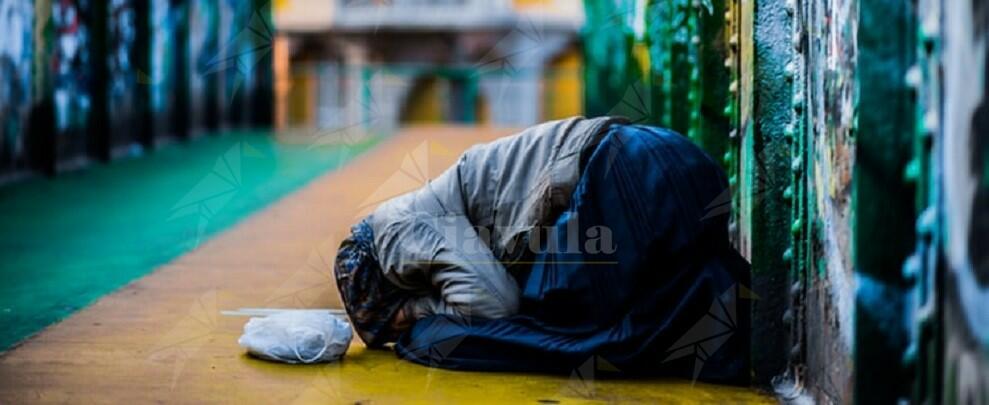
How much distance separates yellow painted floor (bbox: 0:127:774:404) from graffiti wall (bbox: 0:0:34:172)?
4.82 m

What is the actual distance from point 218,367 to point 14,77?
8.00 metres

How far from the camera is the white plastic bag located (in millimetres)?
5258

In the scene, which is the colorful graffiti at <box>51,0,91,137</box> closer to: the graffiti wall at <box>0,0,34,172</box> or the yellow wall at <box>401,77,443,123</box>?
the graffiti wall at <box>0,0,34,172</box>

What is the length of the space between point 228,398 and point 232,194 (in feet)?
25.0

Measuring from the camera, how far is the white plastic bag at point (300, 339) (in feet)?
17.3

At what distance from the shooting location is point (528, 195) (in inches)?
208

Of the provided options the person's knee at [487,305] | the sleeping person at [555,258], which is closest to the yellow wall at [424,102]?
the sleeping person at [555,258]

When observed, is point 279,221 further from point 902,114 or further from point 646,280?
point 902,114

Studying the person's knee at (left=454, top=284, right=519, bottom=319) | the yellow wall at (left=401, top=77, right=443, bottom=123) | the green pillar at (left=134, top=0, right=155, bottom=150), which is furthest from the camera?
the yellow wall at (left=401, top=77, right=443, bottom=123)

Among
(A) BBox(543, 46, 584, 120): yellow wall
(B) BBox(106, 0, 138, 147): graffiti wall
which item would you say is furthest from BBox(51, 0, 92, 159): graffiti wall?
(A) BBox(543, 46, 584, 120): yellow wall

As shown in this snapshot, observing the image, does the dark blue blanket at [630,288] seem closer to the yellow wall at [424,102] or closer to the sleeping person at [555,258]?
the sleeping person at [555,258]

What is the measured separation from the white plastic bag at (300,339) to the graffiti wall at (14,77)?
7.49 meters

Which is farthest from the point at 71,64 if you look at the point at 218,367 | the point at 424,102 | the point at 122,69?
the point at 424,102

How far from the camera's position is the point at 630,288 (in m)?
5.03
